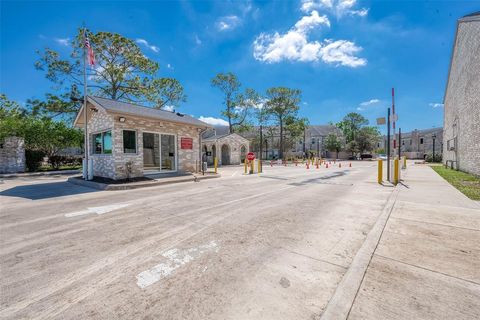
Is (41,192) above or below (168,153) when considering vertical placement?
below

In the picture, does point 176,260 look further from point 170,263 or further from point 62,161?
point 62,161

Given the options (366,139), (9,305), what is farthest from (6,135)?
(366,139)

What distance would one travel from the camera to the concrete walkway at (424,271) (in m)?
1.92

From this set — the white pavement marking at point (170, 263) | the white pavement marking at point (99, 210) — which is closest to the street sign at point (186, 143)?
the white pavement marking at point (99, 210)

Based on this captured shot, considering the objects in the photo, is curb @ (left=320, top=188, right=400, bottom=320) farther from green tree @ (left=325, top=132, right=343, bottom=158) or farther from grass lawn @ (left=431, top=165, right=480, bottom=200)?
green tree @ (left=325, top=132, right=343, bottom=158)

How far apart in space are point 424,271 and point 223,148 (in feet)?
88.6

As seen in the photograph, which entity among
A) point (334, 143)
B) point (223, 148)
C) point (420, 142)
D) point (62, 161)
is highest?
point (420, 142)

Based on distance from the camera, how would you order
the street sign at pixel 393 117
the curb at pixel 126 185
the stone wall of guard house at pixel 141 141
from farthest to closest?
the stone wall of guard house at pixel 141 141, the street sign at pixel 393 117, the curb at pixel 126 185

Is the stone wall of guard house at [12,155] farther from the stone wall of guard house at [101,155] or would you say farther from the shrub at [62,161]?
the stone wall of guard house at [101,155]

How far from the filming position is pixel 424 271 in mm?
2562

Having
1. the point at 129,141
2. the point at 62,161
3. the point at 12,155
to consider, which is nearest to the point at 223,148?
the point at 62,161

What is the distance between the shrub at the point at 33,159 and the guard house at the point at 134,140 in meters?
7.27

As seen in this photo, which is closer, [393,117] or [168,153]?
[393,117]

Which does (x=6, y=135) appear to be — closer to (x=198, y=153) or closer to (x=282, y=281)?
(x=198, y=153)
